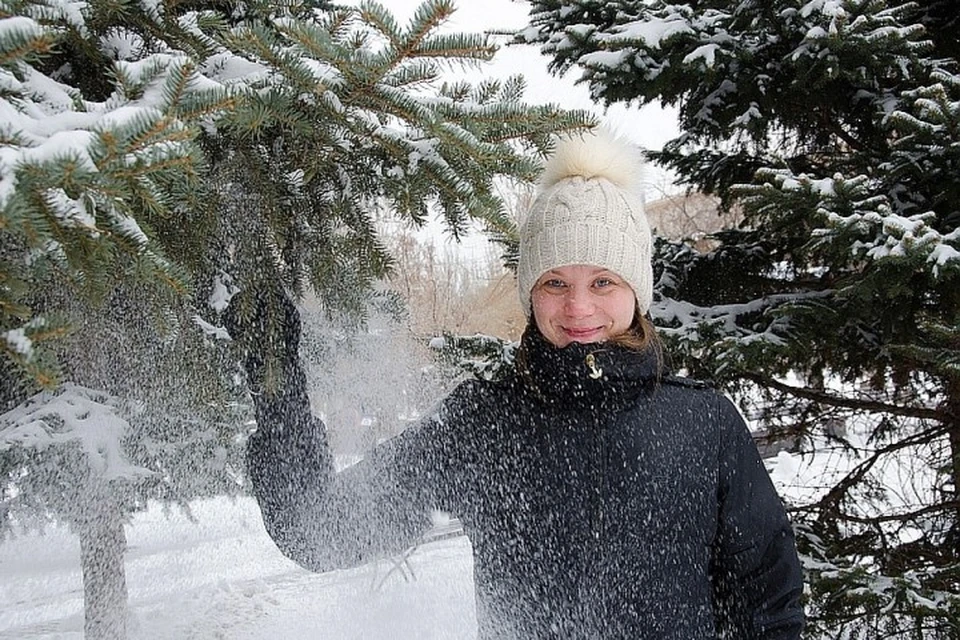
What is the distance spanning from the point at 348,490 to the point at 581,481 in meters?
0.49

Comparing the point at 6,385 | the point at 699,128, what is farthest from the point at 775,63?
the point at 6,385

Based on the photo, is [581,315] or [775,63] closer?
[581,315]

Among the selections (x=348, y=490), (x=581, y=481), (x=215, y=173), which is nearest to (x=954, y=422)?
(x=581, y=481)

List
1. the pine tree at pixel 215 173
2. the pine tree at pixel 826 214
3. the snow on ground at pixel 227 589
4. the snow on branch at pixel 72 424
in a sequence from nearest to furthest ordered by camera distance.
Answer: the pine tree at pixel 215 173 < the snow on branch at pixel 72 424 < the pine tree at pixel 826 214 < the snow on ground at pixel 227 589

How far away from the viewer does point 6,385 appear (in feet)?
6.31

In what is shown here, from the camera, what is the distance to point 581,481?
158cm

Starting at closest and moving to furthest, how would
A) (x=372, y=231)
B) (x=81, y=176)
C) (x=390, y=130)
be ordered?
(x=81, y=176), (x=390, y=130), (x=372, y=231)

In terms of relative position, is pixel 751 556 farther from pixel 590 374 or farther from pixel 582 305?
pixel 582 305

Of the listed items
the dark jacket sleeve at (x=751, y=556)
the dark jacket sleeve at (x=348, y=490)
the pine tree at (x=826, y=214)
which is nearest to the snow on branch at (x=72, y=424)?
the dark jacket sleeve at (x=348, y=490)

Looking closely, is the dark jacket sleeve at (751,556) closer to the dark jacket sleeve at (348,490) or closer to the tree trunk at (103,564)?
the dark jacket sleeve at (348,490)

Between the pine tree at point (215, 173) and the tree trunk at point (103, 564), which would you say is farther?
the tree trunk at point (103, 564)

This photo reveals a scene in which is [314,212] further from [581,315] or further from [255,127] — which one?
[581,315]

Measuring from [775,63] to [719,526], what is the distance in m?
2.42

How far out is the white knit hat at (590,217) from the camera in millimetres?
1608
